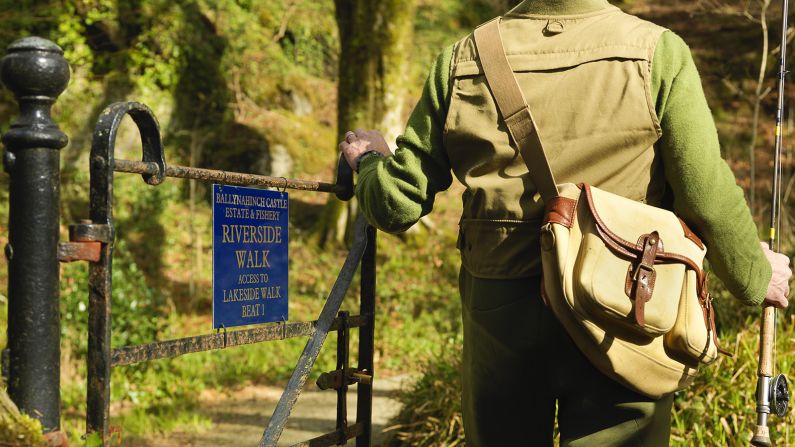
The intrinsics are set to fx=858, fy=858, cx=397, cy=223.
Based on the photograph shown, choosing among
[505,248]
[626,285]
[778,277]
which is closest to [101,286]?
[505,248]

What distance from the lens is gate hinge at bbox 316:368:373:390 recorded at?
2.94 metres

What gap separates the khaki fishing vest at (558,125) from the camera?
80.7 inches

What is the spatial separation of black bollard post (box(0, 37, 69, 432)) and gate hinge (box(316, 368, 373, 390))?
1142 mm

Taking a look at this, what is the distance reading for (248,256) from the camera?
261 centimetres

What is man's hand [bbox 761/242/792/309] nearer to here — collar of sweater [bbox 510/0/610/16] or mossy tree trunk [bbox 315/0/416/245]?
collar of sweater [bbox 510/0/610/16]

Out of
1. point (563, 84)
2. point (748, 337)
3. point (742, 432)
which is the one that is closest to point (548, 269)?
point (563, 84)

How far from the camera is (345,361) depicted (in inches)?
119

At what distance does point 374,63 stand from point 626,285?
8090mm

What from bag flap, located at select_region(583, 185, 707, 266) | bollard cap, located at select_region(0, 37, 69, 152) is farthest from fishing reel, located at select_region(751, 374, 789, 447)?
bollard cap, located at select_region(0, 37, 69, 152)

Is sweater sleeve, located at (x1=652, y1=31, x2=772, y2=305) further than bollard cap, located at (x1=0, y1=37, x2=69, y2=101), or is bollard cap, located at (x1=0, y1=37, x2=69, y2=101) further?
sweater sleeve, located at (x1=652, y1=31, x2=772, y2=305)

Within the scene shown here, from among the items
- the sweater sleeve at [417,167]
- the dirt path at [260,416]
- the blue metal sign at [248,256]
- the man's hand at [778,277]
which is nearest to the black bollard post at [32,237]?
the blue metal sign at [248,256]

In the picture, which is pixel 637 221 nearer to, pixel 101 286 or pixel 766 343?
pixel 766 343

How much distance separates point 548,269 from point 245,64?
10693 mm

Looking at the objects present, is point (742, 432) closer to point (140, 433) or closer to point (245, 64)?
point (140, 433)
